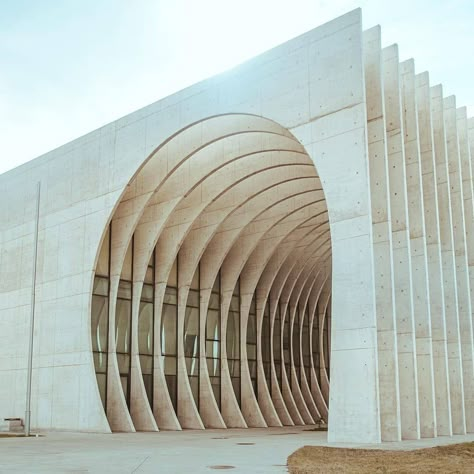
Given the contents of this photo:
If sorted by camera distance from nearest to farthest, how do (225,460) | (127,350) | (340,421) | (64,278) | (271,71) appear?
(225,460)
(340,421)
(271,71)
(64,278)
(127,350)

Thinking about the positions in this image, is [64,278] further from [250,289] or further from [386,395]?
[386,395]

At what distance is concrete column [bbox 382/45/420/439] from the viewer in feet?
63.3

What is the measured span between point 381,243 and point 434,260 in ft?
17.9

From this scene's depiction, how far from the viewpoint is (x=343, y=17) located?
20047mm

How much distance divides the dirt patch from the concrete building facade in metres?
2.95

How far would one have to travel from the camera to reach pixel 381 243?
19062 millimetres

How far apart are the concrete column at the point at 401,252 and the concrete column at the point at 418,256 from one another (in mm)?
1503

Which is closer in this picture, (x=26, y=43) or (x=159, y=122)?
(x=159, y=122)

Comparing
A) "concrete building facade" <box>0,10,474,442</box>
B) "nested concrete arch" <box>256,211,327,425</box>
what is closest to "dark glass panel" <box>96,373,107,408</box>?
"concrete building facade" <box>0,10,474,442</box>

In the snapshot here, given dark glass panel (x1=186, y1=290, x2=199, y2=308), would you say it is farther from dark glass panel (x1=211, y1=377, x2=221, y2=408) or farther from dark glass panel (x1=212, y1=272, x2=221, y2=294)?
dark glass panel (x1=211, y1=377, x2=221, y2=408)

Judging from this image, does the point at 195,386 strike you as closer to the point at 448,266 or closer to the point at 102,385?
the point at 102,385

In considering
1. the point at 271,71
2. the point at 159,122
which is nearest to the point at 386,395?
the point at 271,71

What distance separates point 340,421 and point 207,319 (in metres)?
17.2

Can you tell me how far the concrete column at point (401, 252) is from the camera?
19281 mm
